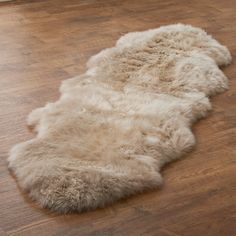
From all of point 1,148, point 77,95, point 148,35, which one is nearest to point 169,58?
point 148,35

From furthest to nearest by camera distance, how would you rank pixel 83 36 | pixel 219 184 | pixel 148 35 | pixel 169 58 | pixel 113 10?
pixel 113 10 < pixel 83 36 < pixel 148 35 < pixel 169 58 < pixel 219 184

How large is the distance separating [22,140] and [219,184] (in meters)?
0.86

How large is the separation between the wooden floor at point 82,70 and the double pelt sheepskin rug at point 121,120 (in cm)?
6

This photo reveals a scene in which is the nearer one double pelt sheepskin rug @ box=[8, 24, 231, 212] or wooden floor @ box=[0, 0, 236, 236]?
wooden floor @ box=[0, 0, 236, 236]

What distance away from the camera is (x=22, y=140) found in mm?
2154

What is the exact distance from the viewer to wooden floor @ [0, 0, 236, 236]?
5.48ft

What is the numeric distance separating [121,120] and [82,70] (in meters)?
0.72

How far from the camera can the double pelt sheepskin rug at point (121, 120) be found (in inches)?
70.7

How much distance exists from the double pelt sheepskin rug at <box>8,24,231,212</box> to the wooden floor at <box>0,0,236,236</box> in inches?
2.2

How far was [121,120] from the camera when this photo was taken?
2213 millimetres

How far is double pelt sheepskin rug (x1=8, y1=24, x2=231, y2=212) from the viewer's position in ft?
5.89

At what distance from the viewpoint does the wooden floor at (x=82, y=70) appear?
1671 millimetres

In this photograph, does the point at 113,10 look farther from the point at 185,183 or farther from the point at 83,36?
the point at 185,183

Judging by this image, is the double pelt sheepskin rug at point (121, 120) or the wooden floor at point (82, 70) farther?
the double pelt sheepskin rug at point (121, 120)
